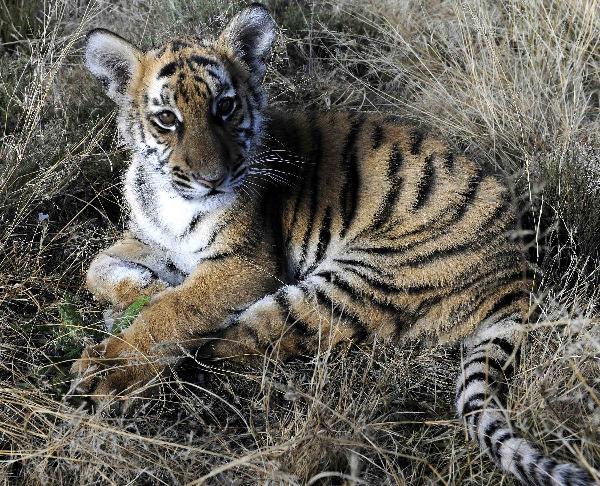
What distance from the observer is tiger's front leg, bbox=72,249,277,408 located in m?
3.47

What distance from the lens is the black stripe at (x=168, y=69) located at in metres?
3.67

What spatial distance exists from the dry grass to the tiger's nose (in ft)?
2.78

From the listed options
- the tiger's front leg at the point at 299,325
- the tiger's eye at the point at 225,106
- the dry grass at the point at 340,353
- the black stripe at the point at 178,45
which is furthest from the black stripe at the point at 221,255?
the black stripe at the point at 178,45

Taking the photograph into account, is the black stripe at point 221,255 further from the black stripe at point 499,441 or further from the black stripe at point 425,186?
the black stripe at point 499,441

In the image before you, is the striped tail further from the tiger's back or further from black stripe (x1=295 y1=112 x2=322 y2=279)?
black stripe (x1=295 y1=112 x2=322 y2=279)

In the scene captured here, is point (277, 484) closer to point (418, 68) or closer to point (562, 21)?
point (418, 68)

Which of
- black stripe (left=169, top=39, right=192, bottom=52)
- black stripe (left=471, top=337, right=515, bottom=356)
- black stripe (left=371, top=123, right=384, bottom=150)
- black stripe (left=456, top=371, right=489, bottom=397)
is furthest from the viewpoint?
black stripe (left=371, top=123, right=384, bottom=150)

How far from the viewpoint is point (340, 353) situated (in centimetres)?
362

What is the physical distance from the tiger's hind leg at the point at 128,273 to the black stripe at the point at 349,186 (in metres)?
0.97

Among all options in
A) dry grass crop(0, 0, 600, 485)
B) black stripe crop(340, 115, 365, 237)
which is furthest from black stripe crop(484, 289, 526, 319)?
black stripe crop(340, 115, 365, 237)

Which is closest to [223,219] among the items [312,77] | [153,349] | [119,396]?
[153,349]

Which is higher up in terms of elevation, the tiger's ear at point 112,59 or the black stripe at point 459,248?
the tiger's ear at point 112,59

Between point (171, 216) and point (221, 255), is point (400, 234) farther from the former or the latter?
point (171, 216)

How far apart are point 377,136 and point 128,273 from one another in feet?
4.78
